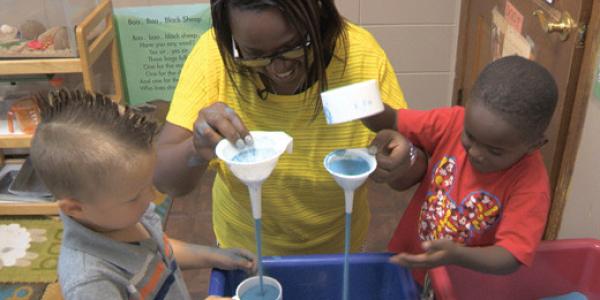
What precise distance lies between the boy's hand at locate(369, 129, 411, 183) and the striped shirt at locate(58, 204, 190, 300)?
1.34 feet

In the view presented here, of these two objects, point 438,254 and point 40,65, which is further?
point 40,65

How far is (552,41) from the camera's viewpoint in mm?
1535

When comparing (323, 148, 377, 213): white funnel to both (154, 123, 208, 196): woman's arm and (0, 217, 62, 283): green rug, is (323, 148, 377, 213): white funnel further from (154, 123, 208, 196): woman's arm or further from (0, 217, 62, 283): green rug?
(0, 217, 62, 283): green rug

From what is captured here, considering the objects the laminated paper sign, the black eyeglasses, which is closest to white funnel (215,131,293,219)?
the black eyeglasses

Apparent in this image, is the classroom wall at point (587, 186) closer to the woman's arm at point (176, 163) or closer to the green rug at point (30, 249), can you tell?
the woman's arm at point (176, 163)

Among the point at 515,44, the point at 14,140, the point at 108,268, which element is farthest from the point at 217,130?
the point at 14,140

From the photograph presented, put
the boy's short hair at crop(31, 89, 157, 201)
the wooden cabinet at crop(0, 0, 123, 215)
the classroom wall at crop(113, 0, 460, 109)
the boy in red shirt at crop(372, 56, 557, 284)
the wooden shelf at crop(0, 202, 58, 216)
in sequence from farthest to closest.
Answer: the classroom wall at crop(113, 0, 460, 109), the wooden shelf at crop(0, 202, 58, 216), the wooden cabinet at crop(0, 0, 123, 215), the boy in red shirt at crop(372, 56, 557, 284), the boy's short hair at crop(31, 89, 157, 201)

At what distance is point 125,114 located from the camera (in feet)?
2.80

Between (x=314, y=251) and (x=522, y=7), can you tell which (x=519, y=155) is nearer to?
(x=314, y=251)

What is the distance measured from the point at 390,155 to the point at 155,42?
73.2 inches

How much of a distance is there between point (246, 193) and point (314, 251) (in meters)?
0.21

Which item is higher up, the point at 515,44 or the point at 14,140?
the point at 515,44

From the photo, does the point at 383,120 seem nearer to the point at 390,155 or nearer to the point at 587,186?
the point at 390,155

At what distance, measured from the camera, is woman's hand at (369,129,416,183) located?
0.90 metres
